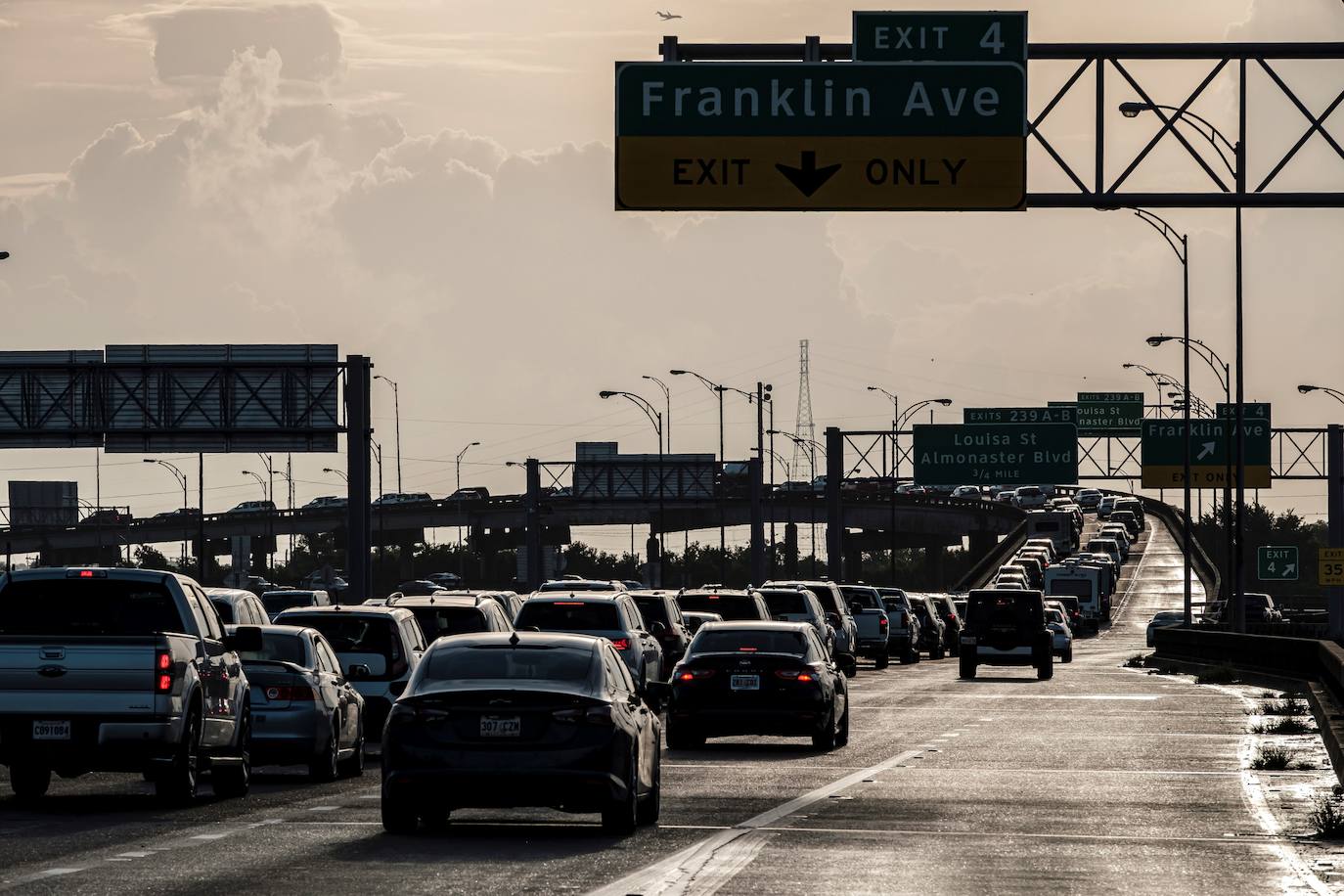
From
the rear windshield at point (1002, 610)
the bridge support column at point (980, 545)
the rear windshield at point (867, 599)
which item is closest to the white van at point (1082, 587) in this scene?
the rear windshield at point (867, 599)

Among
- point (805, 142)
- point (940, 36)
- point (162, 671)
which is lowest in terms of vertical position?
point (162, 671)

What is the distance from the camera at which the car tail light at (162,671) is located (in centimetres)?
1950

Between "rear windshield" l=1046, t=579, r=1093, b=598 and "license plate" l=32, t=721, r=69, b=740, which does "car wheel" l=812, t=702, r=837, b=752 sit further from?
"rear windshield" l=1046, t=579, r=1093, b=598

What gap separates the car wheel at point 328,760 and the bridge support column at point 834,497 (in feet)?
247

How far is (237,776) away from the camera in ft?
70.8

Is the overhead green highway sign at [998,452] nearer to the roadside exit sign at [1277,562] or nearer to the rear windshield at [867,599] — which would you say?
the roadside exit sign at [1277,562]

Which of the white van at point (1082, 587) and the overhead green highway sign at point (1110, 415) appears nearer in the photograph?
the white van at point (1082, 587)

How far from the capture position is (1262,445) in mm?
94938

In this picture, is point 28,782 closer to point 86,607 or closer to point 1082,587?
point 86,607

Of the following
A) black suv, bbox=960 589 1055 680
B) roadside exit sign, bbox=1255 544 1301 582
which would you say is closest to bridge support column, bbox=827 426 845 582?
roadside exit sign, bbox=1255 544 1301 582

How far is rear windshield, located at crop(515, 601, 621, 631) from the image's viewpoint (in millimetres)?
35000

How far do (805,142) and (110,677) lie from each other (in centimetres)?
1130

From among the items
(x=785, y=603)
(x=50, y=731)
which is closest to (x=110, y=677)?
(x=50, y=731)

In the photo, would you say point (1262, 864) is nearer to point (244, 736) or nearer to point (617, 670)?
point (617, 670)
